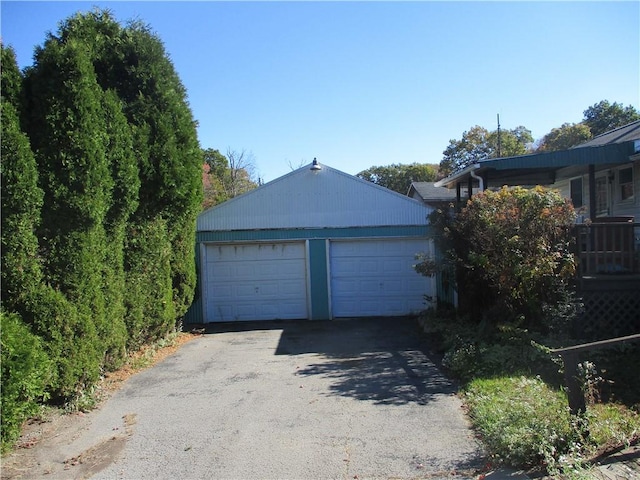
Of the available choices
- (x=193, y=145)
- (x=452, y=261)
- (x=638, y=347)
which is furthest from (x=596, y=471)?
(x=193, y=145)

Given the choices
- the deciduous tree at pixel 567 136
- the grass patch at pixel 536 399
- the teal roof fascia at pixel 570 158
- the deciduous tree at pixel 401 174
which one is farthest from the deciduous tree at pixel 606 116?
the grass patch at pixel 536 399

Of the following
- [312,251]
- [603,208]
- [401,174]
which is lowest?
[312,251]

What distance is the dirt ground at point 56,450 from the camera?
4.05 m

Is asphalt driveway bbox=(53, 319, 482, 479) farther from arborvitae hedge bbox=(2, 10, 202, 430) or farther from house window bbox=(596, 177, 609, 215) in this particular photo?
house window bbox=(596, 177, 609, 215)

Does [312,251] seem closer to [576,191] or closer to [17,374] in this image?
[576,191]

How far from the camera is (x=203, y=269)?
11.8 meters

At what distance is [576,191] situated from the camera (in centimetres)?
1293

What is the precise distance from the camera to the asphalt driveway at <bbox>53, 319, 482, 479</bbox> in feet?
13.1

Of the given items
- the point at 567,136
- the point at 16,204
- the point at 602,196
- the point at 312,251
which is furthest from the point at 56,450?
the point at 567,136

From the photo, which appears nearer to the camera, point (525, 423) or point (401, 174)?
point (525, 423)

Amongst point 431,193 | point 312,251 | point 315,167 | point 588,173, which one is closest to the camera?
point 588,173

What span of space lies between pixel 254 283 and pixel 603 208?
8.77 m

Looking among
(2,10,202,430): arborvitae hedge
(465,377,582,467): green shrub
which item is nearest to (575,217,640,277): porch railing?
(465,377,582,467): green shrub

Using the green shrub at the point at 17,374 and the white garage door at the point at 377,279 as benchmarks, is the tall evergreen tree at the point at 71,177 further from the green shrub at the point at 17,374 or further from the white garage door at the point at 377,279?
the white garage door at the point at 377,279
